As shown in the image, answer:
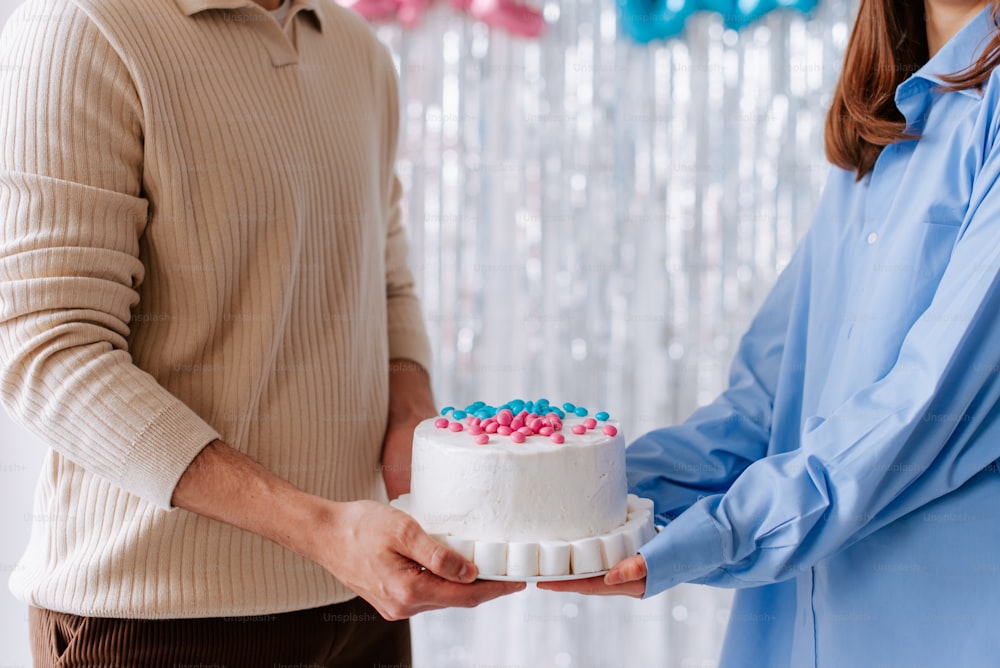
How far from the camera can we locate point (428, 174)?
245cm

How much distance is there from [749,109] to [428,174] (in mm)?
816

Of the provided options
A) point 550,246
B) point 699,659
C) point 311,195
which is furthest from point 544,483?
point 699,659

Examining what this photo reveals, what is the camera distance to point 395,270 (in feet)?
5.22

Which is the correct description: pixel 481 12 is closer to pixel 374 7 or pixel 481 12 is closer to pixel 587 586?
pixel 374 7

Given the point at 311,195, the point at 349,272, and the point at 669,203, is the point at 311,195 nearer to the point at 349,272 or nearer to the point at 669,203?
the point at 349,272

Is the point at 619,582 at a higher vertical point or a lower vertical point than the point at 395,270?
lower

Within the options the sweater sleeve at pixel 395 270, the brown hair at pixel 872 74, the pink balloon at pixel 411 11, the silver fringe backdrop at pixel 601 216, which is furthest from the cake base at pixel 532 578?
the pink balloon at pixel 411 11

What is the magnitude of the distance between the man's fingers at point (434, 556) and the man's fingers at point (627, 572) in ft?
0.49

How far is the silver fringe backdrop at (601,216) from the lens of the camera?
232cm

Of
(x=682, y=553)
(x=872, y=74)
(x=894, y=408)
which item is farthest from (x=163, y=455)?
(x=872, y=74)

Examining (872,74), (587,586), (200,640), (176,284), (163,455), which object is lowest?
(200,640)

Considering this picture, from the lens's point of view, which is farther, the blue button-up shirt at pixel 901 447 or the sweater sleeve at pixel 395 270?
the sweater sleeve at pixel 395 270

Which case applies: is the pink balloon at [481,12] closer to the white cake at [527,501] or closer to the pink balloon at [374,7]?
the pink balloon at [374,7]

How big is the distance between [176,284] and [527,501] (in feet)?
1.60
